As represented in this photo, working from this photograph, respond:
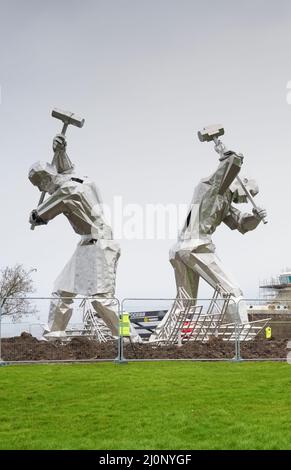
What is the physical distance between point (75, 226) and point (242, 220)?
5850 millimetres

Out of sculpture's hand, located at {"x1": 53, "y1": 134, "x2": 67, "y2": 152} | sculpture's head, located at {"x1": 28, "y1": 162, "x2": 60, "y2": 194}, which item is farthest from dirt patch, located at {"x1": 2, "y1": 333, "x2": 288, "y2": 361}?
sculpture's hand, located at {"x1": 53, "y1": 134, "x2": 67, "y2": 152}

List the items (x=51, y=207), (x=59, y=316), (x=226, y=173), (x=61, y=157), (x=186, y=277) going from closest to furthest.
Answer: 1. (x=59, y=316)
2. (x=51, y=207)
3. (x=61, y=157)
4. (x=226, y=173)
5. (x=186, y=277)

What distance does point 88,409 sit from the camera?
9.53 m

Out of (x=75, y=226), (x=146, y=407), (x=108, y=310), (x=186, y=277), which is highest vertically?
(x=75, y=226)

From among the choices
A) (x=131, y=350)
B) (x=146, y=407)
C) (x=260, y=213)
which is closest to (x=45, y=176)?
(x=131, y=350)

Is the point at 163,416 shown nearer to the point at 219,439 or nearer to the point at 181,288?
the point at 219,439

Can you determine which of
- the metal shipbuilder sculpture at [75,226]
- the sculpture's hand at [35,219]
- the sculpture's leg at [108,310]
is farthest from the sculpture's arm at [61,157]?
the sculpture's leg at [108,310]

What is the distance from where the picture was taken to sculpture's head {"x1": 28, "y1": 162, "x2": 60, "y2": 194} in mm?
20516

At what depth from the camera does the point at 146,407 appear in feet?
31.5

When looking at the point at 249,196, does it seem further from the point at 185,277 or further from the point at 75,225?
the point at 75,225

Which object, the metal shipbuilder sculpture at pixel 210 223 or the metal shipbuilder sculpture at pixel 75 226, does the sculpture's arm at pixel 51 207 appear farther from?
the metal shipbuilder sculpture at pixel 210 223

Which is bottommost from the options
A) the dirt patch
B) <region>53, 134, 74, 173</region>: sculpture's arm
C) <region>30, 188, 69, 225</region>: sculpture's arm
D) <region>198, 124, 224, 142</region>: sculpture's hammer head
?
the dirt patch

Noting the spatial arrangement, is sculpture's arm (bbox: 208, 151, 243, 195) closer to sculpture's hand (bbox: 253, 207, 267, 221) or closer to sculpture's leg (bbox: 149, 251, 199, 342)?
sculpture's hand (bbox: 253, 207, 267, 221)

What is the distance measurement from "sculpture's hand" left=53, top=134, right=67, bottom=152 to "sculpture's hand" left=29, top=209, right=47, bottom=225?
6.68ft
